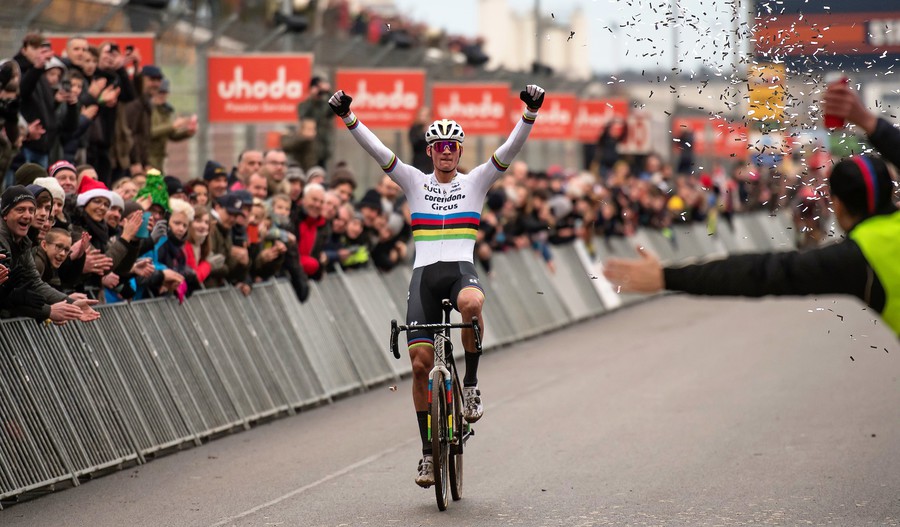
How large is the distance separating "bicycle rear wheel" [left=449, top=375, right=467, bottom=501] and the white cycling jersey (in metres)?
0.86

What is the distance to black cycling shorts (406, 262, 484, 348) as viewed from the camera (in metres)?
Answer: 11.2

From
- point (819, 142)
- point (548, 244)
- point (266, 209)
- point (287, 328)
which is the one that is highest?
point (819, 142)

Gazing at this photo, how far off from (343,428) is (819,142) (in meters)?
4.44

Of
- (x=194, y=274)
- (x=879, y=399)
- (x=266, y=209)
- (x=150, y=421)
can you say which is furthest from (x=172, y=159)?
(x=879, y=399)

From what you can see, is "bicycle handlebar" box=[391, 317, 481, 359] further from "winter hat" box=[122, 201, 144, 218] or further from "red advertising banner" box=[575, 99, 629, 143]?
"red advertising banner" box=[575, 99, 629, 143]

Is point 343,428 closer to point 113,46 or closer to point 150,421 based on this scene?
point 150,421

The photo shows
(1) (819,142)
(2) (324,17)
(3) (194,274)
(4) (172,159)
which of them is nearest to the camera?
(1) (819,142)

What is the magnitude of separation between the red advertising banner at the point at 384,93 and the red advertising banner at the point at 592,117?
10381mm

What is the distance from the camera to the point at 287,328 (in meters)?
16.0

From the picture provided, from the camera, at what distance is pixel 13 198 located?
10.9 meters

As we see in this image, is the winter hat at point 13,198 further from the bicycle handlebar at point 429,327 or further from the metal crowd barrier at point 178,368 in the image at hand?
the bicycle handlebar at point 429,327

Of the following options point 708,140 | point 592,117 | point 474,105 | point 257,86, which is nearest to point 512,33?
point 708,140

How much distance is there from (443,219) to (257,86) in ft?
30.9

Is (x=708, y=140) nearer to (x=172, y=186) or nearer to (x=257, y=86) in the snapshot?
(x=257, y=86)
